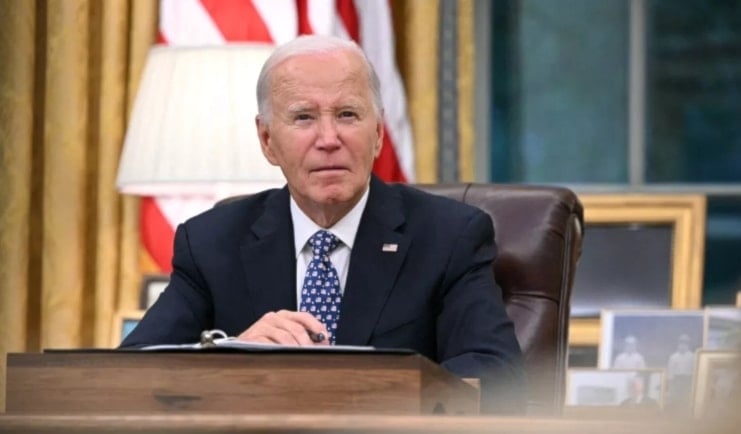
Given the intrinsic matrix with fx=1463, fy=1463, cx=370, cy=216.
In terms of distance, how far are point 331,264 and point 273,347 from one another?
86 cm

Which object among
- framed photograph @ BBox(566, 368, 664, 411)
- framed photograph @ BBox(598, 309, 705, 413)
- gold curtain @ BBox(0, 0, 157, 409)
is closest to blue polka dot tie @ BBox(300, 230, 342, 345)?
framed photograph @ BBox(566, 368, 664, 411)

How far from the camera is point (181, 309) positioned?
2.49 metres

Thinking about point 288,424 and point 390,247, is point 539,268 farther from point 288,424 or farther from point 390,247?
point 288,424

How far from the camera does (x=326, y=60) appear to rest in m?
2.44

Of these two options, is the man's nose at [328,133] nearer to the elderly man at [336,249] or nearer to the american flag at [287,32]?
the elderly man at [336,249]

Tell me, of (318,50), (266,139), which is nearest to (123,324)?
(266,139)

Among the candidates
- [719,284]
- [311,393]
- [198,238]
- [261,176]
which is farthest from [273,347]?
[719,284]

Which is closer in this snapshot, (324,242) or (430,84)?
(324,242)

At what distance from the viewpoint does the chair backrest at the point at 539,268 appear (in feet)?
8.42

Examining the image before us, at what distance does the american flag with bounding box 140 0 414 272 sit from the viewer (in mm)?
3756

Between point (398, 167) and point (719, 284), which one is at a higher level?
point (398, 167)

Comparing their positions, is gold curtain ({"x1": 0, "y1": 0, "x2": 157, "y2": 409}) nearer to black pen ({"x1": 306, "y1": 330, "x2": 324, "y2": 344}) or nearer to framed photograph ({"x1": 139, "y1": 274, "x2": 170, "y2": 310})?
framed photograph ({"x1": 139, "y1": 274, "x2": 170, "y2": 310})

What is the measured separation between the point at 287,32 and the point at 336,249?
139 cm

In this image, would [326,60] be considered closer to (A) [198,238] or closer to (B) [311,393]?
(A) [198,238]
